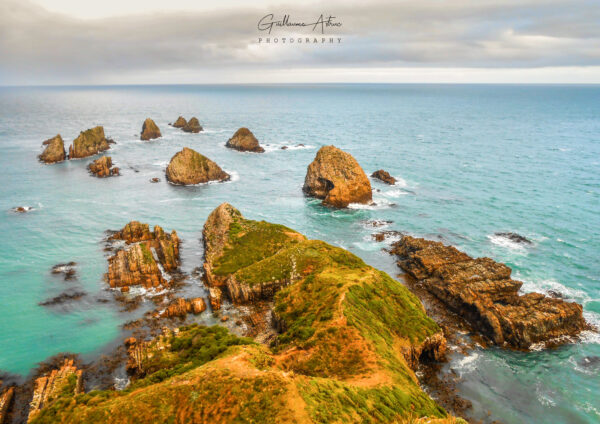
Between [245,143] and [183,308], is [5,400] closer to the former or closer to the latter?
[183,308]

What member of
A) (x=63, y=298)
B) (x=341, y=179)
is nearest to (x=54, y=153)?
(x=63, y=298)

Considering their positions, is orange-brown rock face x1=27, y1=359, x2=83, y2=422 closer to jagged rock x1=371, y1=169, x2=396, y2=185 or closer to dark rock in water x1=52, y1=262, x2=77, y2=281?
dark rock in water x1=52, y1=262, x2=77, y2=281

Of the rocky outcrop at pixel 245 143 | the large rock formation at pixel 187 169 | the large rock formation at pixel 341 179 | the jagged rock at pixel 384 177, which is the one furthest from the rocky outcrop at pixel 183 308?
the rocky outcrop at pixel 245 143

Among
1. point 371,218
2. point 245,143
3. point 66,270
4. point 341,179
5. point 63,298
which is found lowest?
point 63,298

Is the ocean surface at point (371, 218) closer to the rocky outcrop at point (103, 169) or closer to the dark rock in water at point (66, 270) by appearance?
the dark rock in water at point (66, 270)

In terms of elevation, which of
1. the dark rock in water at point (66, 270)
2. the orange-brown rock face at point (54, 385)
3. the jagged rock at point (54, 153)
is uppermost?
the jagged rock at point (54, 153)

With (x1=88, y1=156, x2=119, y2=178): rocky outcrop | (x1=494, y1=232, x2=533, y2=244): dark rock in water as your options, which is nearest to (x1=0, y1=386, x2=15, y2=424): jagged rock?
(x1=494, y1=232, x2=533, y2=244): dark rock in water
